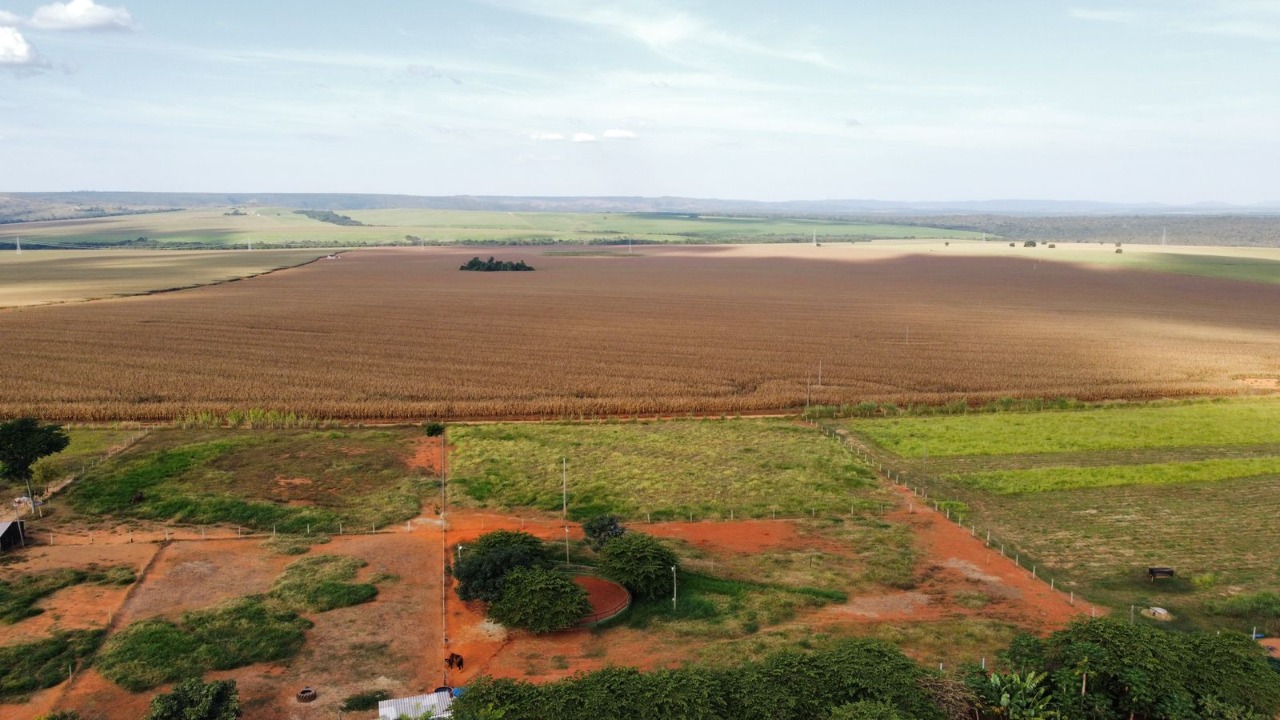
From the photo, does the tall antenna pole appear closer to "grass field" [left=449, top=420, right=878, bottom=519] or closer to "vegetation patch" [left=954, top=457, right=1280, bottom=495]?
"grass field" [left=449, top=420, right=878, bottom=519]

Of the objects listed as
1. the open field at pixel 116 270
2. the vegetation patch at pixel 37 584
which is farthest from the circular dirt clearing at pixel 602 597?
the open field at pixel 116 270

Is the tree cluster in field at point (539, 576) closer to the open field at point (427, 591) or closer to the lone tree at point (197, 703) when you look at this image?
the open field at point (427, 591)

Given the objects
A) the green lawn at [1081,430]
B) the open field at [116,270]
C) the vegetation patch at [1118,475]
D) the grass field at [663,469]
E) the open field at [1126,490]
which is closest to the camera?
the open field at [1126,490]

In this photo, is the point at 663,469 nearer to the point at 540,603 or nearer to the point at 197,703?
the point at 540,603

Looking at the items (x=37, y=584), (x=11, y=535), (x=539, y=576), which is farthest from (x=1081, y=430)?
(x=11, y=535)

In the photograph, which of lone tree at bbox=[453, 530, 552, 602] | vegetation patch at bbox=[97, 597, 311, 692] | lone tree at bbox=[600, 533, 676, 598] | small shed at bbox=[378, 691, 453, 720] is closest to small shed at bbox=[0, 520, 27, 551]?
vegetation patch at bbox=[97, 597, 311, 692]
